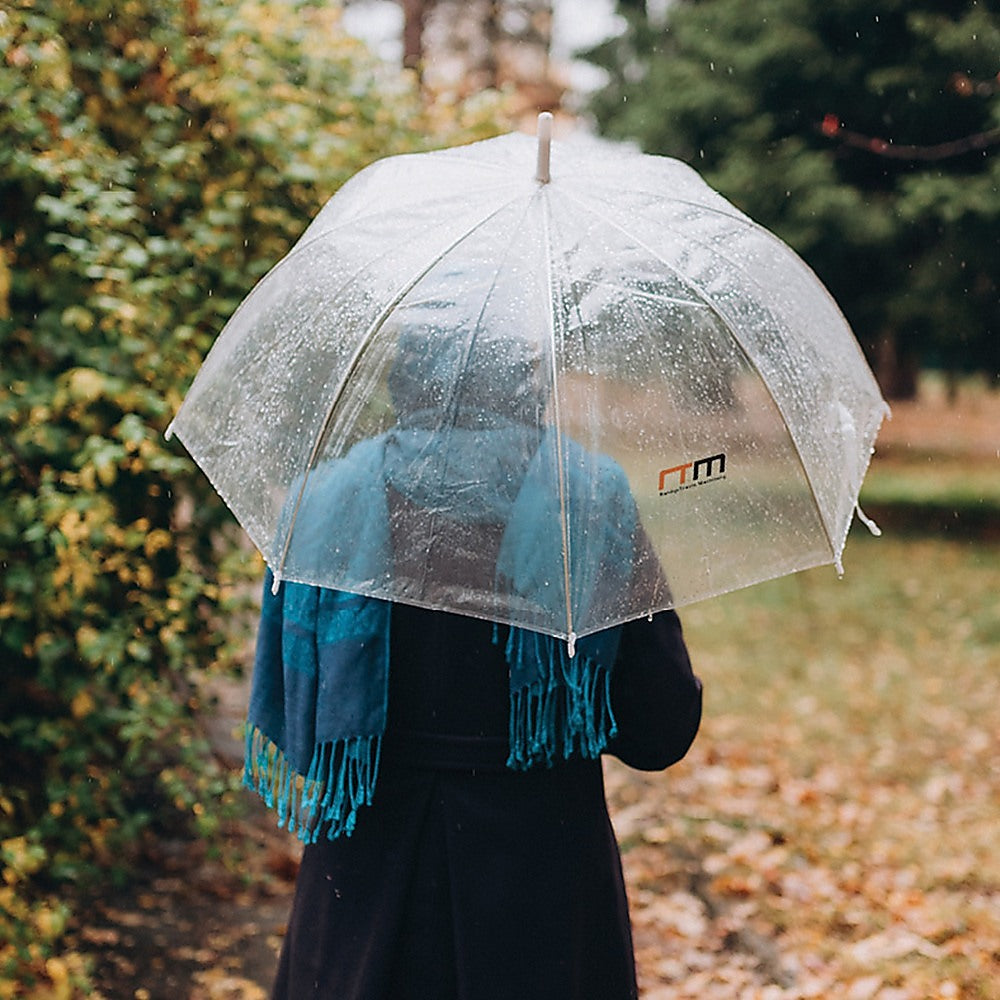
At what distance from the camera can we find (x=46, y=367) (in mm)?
3783

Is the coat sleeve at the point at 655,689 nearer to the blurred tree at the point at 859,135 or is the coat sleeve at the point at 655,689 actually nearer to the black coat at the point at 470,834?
the black coat at the point at 470,834

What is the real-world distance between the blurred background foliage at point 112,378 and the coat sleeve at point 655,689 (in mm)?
1803

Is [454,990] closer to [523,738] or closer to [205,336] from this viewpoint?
[523,738]

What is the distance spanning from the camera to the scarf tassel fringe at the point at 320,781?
2.16 m

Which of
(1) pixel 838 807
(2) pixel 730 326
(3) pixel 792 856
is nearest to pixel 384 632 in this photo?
(2) pixel 730 326

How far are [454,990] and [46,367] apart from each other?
2.42 metres

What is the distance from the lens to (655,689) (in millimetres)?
2182

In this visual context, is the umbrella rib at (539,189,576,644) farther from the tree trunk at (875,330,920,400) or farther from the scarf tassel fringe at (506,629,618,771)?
the tree trunk at (875,330,920,400)

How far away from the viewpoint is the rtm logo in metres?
2.12

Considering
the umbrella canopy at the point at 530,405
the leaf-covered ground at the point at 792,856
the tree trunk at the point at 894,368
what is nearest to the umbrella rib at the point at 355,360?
the umbrella canopy at the point at 530,405

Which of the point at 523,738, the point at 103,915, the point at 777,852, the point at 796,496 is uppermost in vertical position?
the point at 796,496

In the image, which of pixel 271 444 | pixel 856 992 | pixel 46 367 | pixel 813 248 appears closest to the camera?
pixel 271 444

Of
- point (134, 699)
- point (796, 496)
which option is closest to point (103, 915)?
point (134, 699)

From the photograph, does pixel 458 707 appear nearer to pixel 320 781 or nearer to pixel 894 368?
pixel 320 781
